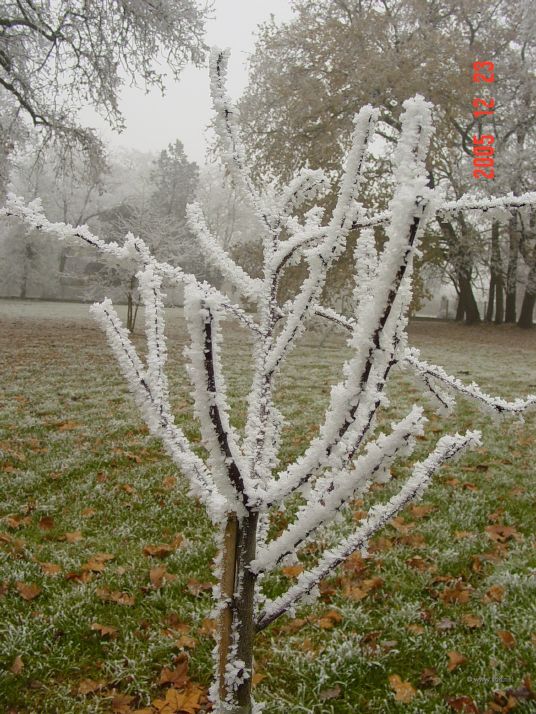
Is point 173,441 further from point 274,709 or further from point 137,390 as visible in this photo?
point 274,709

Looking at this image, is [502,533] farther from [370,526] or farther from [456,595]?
[370,526]

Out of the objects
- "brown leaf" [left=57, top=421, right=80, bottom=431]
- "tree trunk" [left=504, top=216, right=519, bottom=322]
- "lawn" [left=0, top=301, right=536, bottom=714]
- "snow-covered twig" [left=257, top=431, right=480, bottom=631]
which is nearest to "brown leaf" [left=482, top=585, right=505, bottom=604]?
"lawn" [left=0, top=301, right=536, bottom=714]

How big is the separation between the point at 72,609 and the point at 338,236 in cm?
278

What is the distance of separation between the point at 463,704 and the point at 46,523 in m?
3.01

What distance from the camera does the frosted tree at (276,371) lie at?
873 millimetres

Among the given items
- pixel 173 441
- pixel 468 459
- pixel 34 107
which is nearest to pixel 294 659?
pixel 173 441

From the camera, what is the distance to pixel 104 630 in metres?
2.78

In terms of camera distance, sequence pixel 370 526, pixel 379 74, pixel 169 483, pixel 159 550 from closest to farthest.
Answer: pixel 370 526 → pixel 159 550 → pixel 169 483 → pixel 379 74

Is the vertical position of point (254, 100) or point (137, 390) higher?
point (254, 100)

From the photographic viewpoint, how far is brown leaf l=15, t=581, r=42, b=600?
10.0 feet

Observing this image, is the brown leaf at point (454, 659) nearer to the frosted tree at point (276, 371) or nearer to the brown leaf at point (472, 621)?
the brown leaf at point (472, 621)

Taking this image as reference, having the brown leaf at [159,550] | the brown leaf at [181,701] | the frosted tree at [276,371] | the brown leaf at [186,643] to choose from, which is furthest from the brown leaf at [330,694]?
the brown leaf at [159,550]

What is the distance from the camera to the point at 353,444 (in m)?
1.13

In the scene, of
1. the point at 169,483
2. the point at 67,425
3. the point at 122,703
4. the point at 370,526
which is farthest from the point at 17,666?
the point at 67,425
